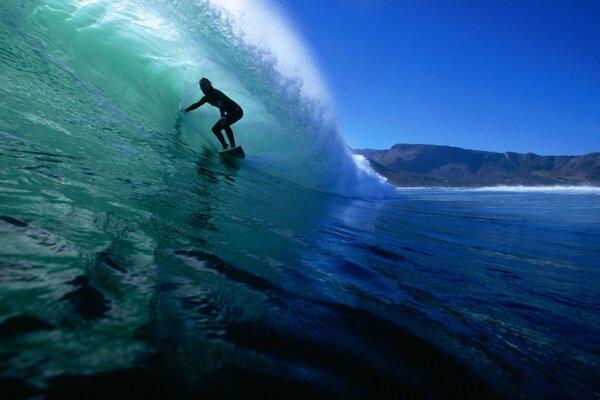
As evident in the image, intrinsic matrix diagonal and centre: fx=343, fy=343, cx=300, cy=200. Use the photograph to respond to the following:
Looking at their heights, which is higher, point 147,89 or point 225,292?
point 147,89

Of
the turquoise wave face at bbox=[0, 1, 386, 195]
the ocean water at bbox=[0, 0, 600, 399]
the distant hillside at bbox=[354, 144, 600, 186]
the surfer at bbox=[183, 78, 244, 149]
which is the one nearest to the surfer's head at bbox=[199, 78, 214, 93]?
the surfer at bbox=[183, 78, 244, 149]

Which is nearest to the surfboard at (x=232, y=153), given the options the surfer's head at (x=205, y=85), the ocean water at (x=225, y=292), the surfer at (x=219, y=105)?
the surfer at (x=219, y=105)

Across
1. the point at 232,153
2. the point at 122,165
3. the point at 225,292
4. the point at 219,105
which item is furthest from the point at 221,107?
the point at 225,292

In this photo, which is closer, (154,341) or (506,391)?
(154,341)

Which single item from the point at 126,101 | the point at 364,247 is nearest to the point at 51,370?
the point at 364,247

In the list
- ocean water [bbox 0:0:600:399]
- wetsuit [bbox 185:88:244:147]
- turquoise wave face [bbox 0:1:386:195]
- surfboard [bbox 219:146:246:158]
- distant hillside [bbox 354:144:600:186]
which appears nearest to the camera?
ocean water [bbox 0:0:600:399]

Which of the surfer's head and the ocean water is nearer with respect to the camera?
the ocean water

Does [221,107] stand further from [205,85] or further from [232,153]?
[232,153]

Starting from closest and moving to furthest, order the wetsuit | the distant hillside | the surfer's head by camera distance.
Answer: the surfer's head < the wetsuit < the distant hillside

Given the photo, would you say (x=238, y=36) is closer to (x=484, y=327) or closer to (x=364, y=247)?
(x=364, y=247)

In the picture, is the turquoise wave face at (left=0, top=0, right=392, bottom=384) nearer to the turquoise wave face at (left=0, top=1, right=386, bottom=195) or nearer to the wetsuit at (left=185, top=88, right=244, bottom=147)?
the turquoise wave face at (left=0, top=1, right=386, bottom=195)

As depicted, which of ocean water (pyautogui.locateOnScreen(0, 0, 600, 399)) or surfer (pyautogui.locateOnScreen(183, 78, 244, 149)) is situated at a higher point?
surfer (pyautogui.locateOnScreen(183, 78, 244, 149))

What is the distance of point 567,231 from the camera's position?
20.6 ft

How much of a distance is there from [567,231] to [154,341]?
753cm
